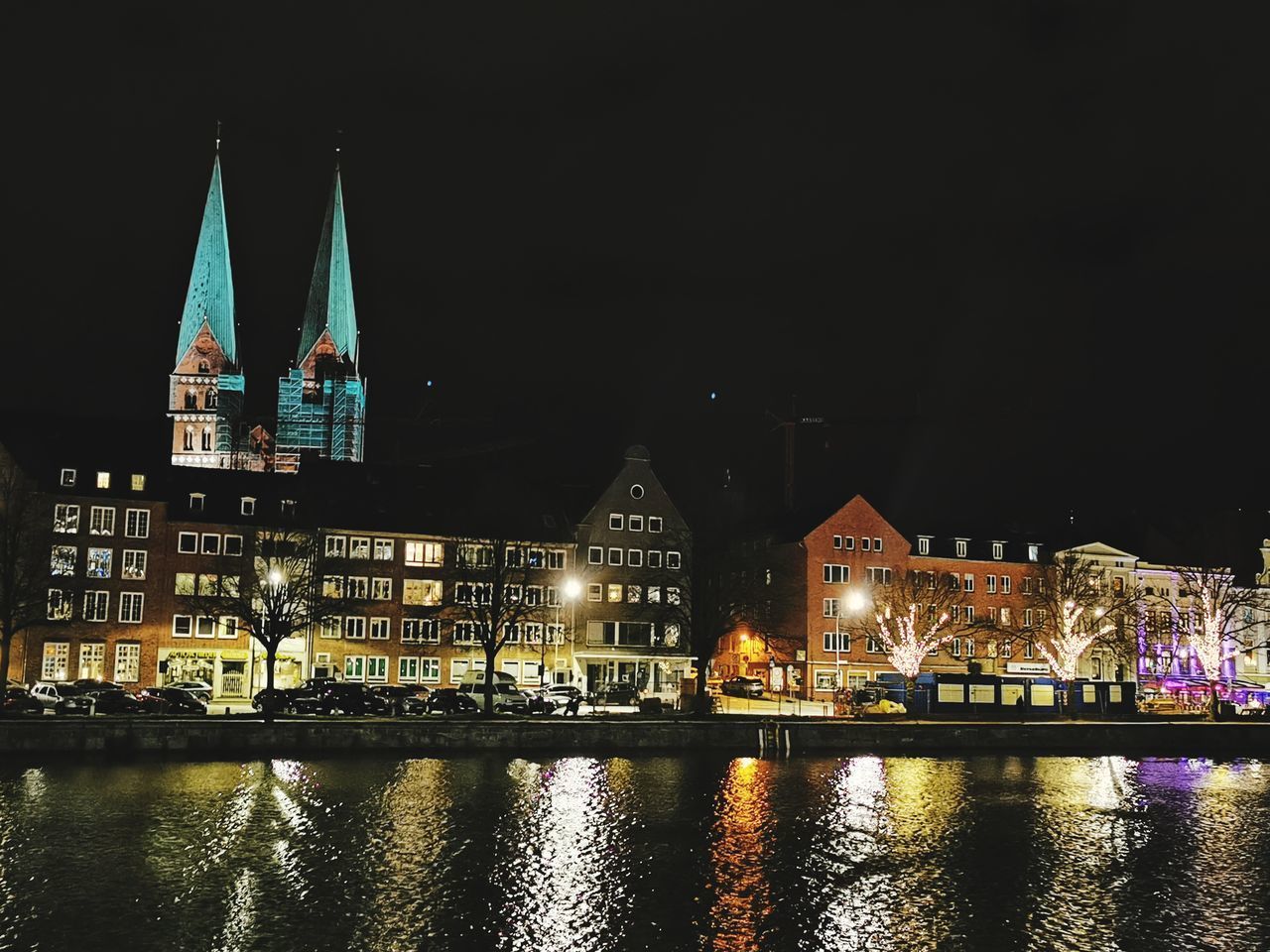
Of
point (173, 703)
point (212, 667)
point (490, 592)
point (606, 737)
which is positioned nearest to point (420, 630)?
point (490, 592)

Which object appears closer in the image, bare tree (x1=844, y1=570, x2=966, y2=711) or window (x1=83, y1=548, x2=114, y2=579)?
window (x1=83, y1=548, x2=114, y2=579)

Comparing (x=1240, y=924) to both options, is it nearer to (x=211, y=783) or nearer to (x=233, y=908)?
(x=233, y=908)

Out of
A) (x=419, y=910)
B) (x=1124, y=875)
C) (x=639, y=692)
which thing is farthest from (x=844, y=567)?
(x=419, y=910)

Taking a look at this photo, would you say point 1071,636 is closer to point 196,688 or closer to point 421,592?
point 421,592

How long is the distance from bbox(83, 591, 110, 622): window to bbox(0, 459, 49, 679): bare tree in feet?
16.8

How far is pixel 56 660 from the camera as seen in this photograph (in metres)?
87.7

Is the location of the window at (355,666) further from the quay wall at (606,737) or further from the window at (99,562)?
the quay wall at (606,737)

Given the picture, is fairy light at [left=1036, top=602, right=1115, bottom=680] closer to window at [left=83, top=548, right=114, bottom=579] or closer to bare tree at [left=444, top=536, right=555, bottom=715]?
bare tree at [left=444, top=536, right=555, bottom=715]

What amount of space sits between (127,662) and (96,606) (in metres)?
4.14

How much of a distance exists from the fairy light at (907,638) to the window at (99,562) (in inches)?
2071

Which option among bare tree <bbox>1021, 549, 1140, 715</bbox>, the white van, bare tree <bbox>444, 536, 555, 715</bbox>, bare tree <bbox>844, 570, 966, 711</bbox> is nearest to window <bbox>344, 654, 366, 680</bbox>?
bare tree <bbox>444, 536, 555, 715</bbox>

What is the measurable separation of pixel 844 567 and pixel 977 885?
70310mm

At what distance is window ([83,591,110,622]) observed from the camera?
3492 inches

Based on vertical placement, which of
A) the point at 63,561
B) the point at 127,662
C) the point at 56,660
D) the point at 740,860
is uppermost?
the point at 63,561
